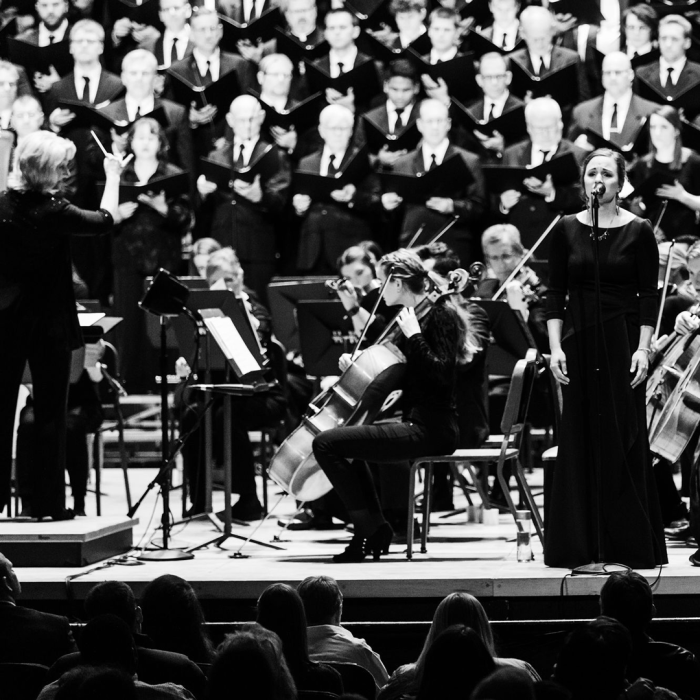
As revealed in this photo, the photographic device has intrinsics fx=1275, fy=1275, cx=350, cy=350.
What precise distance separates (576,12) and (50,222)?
5.07 meters

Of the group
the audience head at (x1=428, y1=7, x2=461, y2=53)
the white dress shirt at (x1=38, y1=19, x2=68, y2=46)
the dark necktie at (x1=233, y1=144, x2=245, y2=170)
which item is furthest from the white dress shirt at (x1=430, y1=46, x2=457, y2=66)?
the white dress shirt at (x1=38, y1=19, x2=68, y2=46)

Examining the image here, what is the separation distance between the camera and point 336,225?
820 centimetres

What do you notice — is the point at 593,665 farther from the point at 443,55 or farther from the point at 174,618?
the point at 443,55

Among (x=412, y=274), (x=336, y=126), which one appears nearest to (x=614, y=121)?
(x=336, y=126)

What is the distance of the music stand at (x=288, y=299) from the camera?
6.52 metres

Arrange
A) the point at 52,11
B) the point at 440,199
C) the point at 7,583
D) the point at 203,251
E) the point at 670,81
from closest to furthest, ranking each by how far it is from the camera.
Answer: the point at 7,583
the point at 203,251
the point at 440,199
the point at 670,81
the point at 52,11

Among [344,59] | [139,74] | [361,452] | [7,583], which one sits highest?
[344,59]

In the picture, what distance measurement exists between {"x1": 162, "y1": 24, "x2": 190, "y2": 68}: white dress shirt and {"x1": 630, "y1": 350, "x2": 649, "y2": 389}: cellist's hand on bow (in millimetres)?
5648

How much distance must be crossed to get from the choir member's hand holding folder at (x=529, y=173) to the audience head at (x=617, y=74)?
81cm

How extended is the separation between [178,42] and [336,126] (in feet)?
5.70

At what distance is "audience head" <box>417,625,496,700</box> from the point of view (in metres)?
2.55

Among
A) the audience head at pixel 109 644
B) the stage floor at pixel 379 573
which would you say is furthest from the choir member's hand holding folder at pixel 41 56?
the audience head at pixel 109 644

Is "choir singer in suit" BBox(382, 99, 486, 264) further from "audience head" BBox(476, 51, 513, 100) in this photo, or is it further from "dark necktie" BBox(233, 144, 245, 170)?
"dark necktie" BBox(233, 144, 245, 170)

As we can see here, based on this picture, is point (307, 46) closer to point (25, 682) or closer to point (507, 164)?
point (507, 164)
